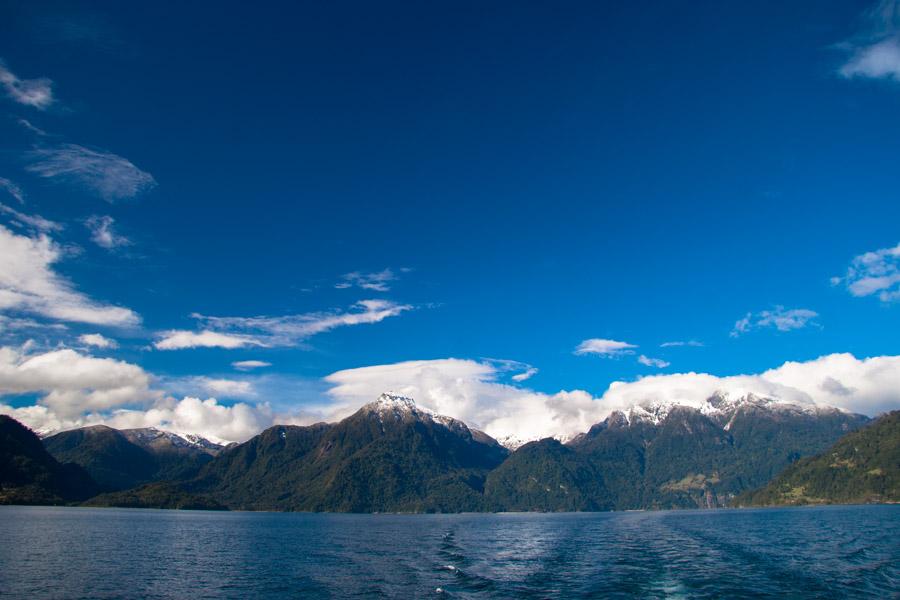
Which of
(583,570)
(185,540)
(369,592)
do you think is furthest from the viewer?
(185,540)

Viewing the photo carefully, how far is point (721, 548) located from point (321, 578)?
286 feet

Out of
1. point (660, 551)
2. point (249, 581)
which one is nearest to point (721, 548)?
point (660, 551)

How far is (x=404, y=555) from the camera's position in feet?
419

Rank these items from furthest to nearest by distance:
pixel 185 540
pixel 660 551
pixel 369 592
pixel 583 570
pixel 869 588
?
pixel 185 540 < pixel 660 551 < pixel 583 570 < pixel 369 592 < pixel 869 588

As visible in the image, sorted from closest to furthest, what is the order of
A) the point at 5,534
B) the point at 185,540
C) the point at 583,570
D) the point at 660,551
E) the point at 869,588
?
the point at 869,588 < the point at 583,570 < the point at 660,551 < the point at 5,534 < the point at 185,540

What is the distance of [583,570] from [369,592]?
123 feet

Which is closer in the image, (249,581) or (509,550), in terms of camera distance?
(249,581)

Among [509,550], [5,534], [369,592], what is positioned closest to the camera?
[369,592]

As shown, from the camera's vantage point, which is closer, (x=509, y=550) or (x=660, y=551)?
(x=660, y=551)

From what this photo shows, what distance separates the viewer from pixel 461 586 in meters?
81.8

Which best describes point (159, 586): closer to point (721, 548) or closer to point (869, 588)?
point (869, 588)

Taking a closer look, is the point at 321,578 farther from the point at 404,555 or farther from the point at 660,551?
the point at 660,551

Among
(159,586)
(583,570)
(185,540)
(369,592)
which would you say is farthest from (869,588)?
(185,540)

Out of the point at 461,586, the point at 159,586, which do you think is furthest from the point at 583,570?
the point at 159,586
